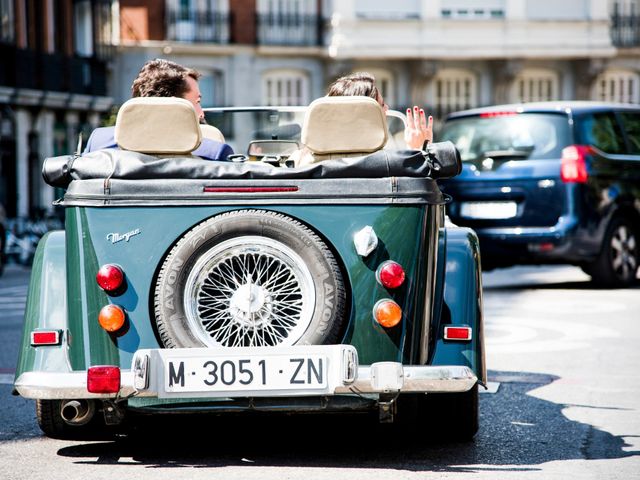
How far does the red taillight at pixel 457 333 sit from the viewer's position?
572 centimetres

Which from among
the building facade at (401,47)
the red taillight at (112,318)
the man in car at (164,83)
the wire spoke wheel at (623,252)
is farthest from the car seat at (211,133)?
the building facade at (401,47)

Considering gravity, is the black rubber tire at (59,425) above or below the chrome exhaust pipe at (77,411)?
below

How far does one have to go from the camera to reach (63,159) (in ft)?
19.4

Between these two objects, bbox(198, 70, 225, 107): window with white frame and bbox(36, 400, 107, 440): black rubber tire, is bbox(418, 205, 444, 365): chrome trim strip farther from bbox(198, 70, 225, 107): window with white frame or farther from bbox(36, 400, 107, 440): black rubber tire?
bbox(198, 70, 225, 107): window with white frame

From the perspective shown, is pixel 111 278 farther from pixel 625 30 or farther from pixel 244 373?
pixel 625 30

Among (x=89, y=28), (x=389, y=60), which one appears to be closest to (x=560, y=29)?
(x=389, y=60)

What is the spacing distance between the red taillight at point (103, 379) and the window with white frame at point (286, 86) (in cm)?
4316

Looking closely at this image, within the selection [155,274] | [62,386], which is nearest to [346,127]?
[155,274]

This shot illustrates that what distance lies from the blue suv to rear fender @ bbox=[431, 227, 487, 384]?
7645 millimetres

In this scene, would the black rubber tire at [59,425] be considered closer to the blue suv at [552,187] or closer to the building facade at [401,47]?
the blue suv at [552,187]

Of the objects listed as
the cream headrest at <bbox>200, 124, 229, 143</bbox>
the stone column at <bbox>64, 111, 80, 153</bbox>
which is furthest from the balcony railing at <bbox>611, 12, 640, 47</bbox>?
the cream headrest at <bbox>200, 124, 229, 143</bbox>

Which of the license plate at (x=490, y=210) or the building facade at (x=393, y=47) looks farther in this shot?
the building facade at (x=393, y=47)

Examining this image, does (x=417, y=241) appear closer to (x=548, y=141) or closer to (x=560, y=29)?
(x=548, y=141)

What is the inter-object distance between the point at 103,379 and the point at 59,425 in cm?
90
